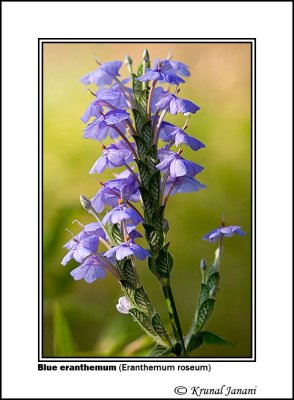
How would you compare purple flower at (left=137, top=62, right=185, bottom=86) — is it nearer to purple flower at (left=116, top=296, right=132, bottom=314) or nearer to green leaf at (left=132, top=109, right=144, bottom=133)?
green leaf at (left=132, top=109, right=144, bottom=133)

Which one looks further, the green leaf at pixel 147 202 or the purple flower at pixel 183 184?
the purple flower at pixel 183 184

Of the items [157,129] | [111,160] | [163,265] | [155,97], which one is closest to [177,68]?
[155,97]

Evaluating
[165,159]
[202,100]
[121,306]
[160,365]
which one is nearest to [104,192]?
[165,159]

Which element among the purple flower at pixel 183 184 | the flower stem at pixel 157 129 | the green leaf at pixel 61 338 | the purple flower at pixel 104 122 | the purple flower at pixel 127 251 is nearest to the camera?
the purple flower at pixel 127 251

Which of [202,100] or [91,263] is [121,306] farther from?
[202,100]

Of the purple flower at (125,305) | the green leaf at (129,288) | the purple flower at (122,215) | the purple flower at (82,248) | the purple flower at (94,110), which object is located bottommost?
the purple flower at (125,305)

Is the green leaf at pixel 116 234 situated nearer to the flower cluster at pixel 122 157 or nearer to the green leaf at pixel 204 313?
the flower cluster at pixel 122 157

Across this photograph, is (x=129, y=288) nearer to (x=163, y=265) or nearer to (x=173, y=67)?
(x=163, y=265)

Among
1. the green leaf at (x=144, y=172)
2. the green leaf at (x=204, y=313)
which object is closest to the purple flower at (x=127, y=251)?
the green leaf at (x=144, y=172)
